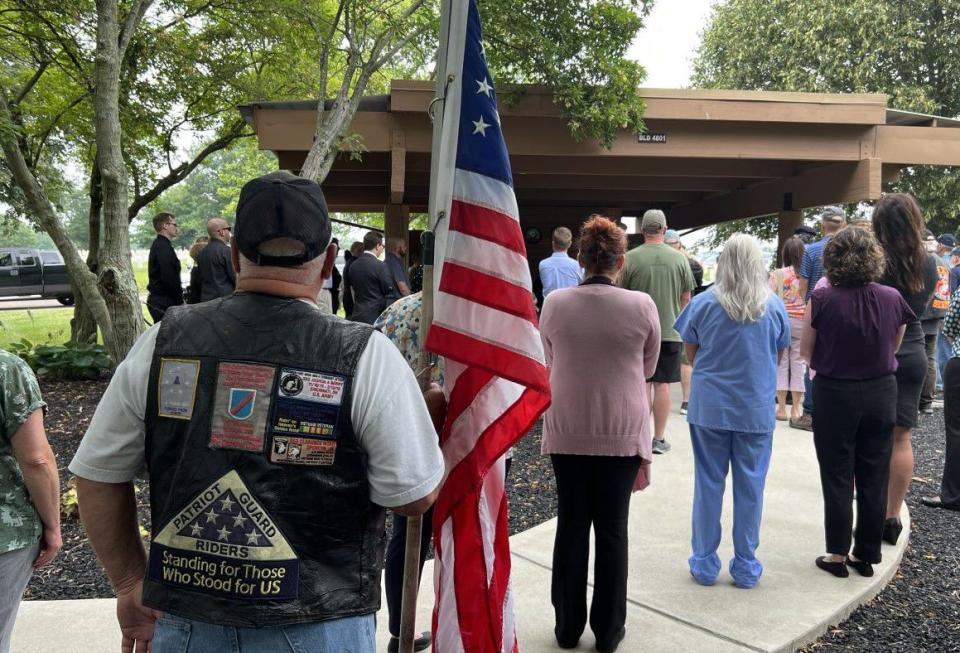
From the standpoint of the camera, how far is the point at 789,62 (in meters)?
21.9

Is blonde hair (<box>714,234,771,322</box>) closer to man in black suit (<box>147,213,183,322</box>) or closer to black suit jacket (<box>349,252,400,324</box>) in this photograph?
black suit jacket (<box>349,252,400,324</box>)

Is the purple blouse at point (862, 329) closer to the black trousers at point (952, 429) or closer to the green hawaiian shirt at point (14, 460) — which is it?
the black trousers at point (952, 429)

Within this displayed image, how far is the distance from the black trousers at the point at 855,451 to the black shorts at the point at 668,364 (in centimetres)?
258

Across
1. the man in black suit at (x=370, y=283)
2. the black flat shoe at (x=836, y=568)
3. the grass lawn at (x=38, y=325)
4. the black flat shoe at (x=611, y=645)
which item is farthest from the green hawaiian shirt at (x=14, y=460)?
the grass lawn at (x=38, y=325)

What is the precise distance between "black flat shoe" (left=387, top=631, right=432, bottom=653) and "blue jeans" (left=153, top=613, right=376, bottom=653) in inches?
76.9

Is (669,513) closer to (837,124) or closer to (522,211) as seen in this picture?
(837,124)

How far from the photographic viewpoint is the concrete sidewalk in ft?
11.4

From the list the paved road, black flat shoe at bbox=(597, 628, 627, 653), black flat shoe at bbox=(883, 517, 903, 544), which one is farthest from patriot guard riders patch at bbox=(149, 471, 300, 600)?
the paved road

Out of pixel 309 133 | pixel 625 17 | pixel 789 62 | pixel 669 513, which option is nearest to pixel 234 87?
pixel 309 133

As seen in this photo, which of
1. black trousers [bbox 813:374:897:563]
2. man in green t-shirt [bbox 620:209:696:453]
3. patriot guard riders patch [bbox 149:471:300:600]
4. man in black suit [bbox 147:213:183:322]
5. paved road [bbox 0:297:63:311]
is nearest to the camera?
patriot guard riders patch [bbox 149:471:300:600]

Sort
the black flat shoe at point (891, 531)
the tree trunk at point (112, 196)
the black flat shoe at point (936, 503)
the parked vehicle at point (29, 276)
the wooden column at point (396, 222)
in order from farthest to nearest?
the parked vehicle at point (29, 276)
the wooden column at point (396, 222)
the tree trunk at point (112, 196)
the black flat shoe at point (936, 503)
the black flat shoe at point (891, 531)

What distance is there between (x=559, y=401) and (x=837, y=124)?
8779 millimetres

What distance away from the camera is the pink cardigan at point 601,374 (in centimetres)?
341

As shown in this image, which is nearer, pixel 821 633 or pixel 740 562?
pixel 821 633
